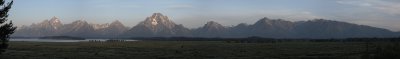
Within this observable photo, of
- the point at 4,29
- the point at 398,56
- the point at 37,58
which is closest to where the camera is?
the point at 398,56

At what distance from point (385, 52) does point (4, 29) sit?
1121 inches

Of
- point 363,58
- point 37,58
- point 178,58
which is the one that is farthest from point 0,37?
point 178,58

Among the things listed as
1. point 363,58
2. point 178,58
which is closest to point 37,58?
point 178,58

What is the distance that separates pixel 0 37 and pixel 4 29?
847 mm

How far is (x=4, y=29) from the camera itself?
4638cm

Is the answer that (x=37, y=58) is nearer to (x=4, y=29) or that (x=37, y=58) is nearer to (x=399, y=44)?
(x=4, y=29)

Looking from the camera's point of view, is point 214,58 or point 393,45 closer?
point 393,45

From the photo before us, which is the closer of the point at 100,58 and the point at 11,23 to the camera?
the point at 11,23

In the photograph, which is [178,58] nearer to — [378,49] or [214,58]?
[214,58]

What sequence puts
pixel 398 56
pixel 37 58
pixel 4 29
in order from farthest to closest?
pixel 37 58, pixel 4 29, pixel 398 56

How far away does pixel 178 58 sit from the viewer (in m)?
88.1

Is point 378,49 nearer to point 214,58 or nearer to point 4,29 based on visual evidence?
point 4,29

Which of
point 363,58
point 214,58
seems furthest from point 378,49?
point 214,58

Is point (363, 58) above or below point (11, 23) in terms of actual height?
below
